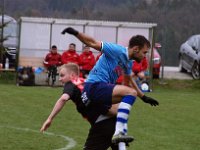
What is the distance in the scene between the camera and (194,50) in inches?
1113

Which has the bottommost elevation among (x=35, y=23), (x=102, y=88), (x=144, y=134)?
(x=144, y=134)

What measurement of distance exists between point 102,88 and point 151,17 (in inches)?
994

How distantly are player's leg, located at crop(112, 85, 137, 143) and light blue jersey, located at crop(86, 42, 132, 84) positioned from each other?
14.5 inches

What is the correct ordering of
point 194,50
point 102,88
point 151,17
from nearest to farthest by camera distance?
point 102,88 → point 194,50 → point 151,17

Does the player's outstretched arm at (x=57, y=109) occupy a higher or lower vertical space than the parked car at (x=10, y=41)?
lower

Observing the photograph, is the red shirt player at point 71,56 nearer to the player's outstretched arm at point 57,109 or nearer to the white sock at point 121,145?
the player's outstretched arm at point 57,109

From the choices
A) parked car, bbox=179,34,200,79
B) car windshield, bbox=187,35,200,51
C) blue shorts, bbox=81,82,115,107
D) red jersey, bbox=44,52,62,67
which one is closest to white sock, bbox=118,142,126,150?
blue shorts, bbox=81,82,115,107

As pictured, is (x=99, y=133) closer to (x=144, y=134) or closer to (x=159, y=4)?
(x=144, y=134)

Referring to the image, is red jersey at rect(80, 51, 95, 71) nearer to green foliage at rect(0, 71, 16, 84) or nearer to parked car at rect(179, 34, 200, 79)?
green foliage at rect(0, 71, 16, 84)

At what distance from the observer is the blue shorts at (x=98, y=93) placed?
8133mm

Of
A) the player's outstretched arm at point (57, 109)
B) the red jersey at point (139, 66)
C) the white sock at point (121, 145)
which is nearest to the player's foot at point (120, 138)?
the white sock at point (121, 145)

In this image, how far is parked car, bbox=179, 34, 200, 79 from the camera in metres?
27.6

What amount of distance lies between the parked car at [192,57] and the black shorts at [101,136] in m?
19.1

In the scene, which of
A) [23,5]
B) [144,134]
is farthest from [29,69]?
[23,5]
